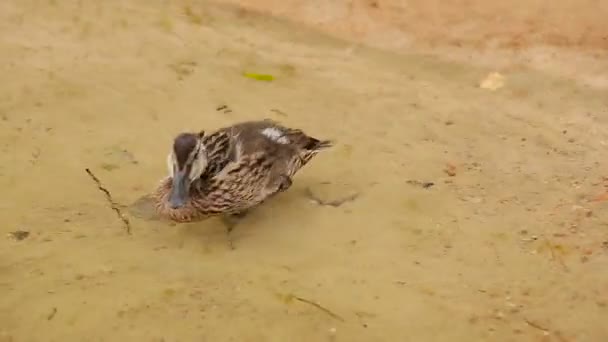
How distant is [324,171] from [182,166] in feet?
3.85

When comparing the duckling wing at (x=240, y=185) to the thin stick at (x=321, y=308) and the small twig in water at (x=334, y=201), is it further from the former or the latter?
the thin stick at (x=321, y=308)

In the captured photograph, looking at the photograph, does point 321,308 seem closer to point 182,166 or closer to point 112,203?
point 182,166

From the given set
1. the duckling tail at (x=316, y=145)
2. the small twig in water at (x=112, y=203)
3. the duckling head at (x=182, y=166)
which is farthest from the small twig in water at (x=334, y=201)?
the small twig in water at (x=112, y=203)

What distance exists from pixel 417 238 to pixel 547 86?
7.41ft

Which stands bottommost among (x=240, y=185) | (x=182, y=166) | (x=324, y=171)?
(x=324, y=171)

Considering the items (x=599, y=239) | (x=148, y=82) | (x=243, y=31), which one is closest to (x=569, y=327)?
(x=599, y=239)

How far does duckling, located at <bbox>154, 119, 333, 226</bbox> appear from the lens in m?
4.45

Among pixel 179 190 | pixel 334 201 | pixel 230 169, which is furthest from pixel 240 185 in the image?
pixel 334 201

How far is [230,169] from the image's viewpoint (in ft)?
15.4

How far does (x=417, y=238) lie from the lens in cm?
466

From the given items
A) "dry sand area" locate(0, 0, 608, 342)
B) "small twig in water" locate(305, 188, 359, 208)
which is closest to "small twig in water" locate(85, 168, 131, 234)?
"dry sand area" locate(0, 0, 608, 342)

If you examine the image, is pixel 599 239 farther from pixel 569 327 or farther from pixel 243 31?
pixel 243 31

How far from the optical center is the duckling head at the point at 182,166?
4395 mm

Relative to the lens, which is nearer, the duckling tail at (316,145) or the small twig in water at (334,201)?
the small twig in water at (334,201)
